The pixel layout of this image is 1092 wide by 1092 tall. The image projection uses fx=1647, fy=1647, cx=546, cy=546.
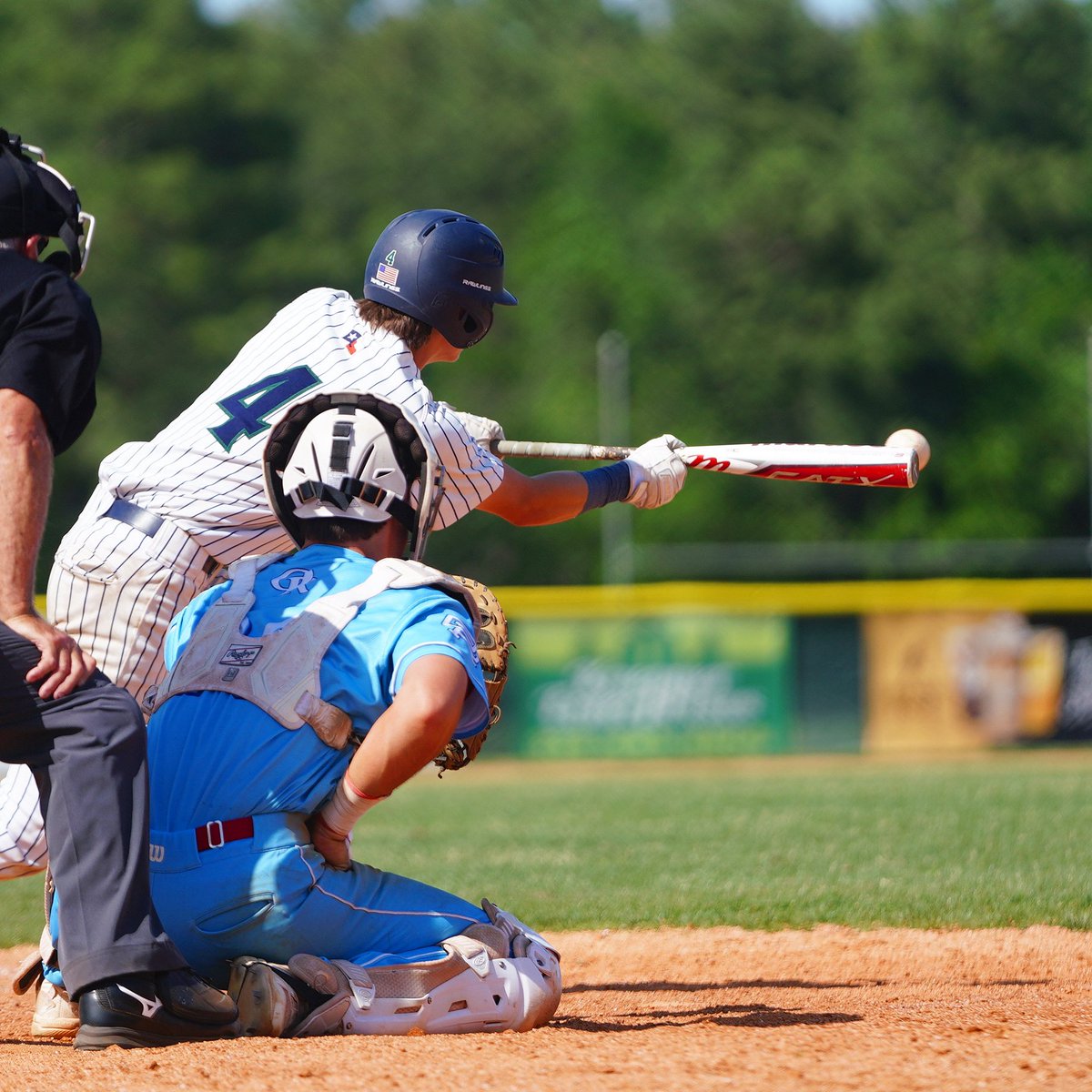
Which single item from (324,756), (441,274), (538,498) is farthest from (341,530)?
(538,498)

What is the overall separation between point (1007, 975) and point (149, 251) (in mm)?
27499

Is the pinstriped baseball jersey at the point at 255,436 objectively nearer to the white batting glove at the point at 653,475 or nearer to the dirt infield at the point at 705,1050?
the white batting glove at the point at 653,475

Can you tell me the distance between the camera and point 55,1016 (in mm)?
3842

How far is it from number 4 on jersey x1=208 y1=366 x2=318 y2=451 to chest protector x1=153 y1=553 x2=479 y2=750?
658mm

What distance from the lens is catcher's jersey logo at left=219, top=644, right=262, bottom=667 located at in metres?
3.49

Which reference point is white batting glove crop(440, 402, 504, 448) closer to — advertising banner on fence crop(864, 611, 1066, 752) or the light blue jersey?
the light blue jersey

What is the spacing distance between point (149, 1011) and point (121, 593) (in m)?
1.18

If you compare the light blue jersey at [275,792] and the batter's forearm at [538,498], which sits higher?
the batter's forearm at [538,498]

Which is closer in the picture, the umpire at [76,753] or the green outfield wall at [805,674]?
the umpire at [76,753]

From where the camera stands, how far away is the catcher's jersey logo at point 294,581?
3549 mm

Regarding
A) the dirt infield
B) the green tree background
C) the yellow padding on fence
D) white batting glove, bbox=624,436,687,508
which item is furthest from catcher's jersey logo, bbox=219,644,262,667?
the green tree background

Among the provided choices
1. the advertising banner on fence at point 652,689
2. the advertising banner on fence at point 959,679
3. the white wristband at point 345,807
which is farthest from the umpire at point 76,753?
the advertising banner on fence at point 959,679

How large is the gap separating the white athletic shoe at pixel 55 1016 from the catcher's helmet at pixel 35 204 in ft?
5.48

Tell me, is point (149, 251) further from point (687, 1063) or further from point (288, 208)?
point (687, 1063)
